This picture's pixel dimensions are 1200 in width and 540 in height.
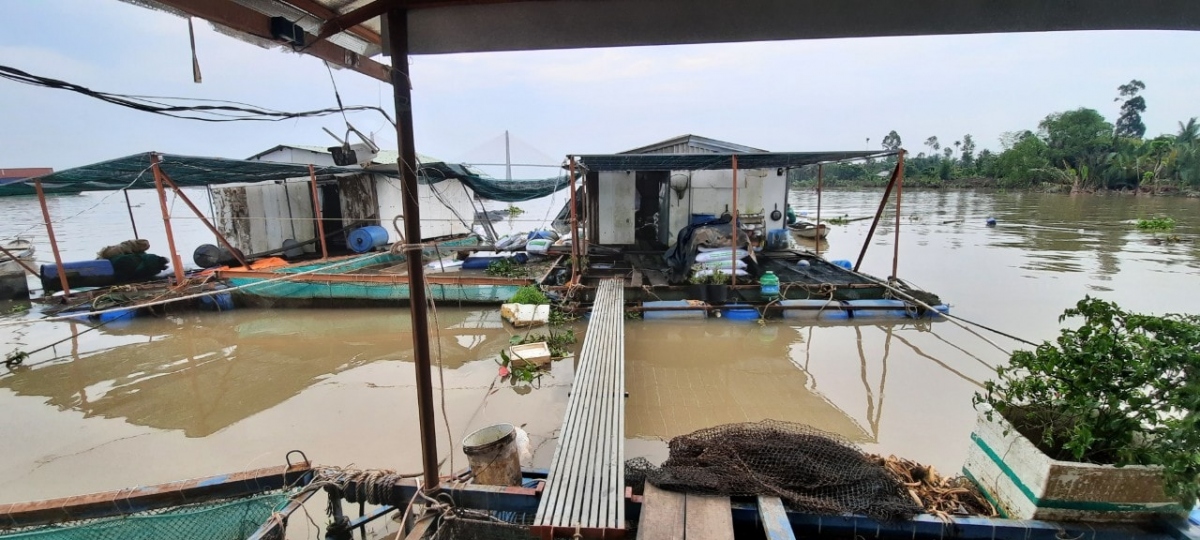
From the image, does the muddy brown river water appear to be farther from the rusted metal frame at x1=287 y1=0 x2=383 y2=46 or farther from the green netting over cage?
the rusted metal frame at x1=287 y1=0 x2=383 y2=46

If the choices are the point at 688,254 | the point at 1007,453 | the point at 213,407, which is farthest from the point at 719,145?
the point at 213,407

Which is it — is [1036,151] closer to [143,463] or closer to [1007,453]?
[1007,453]

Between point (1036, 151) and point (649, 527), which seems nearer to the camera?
point (649, 527)

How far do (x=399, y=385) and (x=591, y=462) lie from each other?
3753mm

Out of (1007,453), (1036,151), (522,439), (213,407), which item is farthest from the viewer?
(1036,151)

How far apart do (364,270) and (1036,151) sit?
61.5m

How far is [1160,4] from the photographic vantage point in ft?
7.51

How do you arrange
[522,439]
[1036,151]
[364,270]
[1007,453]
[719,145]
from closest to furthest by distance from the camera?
[1007,453]
[522,439]
[364,270]
[719,145]
[1036,151]

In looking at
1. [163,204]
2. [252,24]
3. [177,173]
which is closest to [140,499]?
[252,24]

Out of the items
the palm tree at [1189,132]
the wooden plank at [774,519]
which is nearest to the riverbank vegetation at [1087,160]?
the palm tree at [1189,132]

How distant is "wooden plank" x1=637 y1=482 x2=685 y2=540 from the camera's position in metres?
2.29

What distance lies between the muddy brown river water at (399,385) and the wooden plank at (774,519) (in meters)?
1.78

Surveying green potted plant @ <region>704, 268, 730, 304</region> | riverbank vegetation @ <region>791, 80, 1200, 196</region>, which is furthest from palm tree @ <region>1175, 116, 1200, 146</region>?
green potted plant @ <region>704, 268, 730, 304</region>

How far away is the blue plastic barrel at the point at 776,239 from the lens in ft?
36.6
